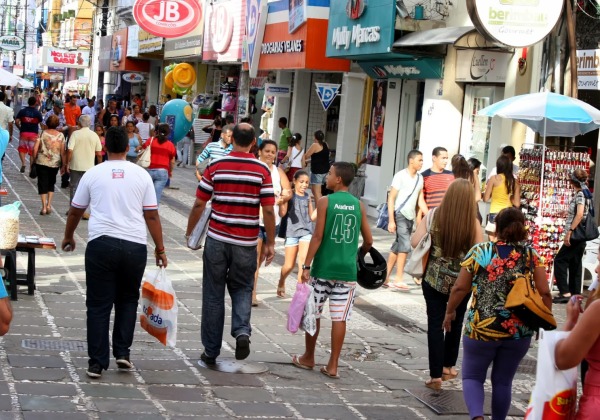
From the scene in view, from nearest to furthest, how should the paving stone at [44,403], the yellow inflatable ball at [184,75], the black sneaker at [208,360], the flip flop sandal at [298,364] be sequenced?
the paving stone at [44,403]
the black sneaker at [208,360]
the flip flop sandal at [298,364]
the yellow inflatable ball at [184,75]

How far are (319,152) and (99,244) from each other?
52.4 ft

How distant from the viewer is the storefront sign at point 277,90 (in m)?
29.0

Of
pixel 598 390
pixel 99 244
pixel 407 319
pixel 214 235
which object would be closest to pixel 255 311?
pixel 407 319

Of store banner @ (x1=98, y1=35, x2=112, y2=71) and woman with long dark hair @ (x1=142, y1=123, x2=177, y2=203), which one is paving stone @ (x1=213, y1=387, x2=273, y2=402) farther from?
store banner @ (x1=98, y1=35, x2=112, y2=71)

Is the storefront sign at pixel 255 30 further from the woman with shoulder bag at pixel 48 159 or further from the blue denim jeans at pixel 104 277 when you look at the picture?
the blue denim jeans at pixel 104 277

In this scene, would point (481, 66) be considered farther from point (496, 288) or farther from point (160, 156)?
point (496, 288)

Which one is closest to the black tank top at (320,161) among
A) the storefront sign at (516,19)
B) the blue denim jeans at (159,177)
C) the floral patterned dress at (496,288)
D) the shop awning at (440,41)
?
the shop awning at (440,41)

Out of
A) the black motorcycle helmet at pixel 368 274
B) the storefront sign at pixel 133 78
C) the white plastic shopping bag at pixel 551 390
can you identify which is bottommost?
the black motorcycle helmet at pixel 368 274

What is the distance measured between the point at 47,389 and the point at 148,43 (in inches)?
1401

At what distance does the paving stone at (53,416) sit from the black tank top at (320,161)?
16.9 meters

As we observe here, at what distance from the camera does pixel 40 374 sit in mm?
7707

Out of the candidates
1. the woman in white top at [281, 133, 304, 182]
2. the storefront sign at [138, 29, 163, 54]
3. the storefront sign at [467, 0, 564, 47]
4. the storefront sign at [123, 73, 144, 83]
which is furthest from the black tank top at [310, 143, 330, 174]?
the storefront sign at [123, 73, 144, 83]

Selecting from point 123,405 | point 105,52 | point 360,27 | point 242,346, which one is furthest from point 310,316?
point 105,52

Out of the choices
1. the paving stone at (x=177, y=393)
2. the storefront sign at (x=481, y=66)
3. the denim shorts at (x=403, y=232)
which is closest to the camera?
the paving stone at (x=177, y=393)
